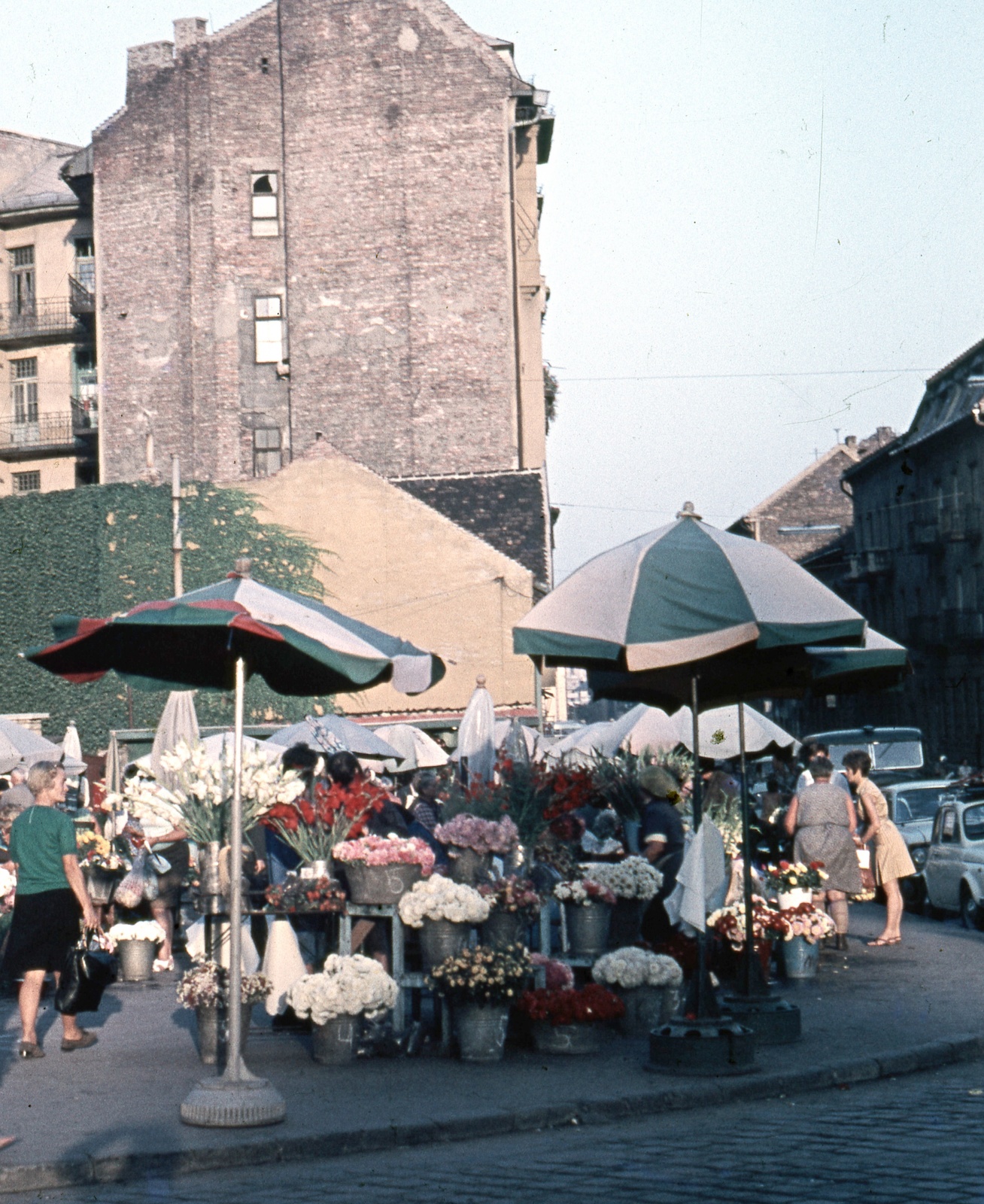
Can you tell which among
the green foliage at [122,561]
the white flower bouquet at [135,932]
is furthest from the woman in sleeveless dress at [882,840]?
the green foliage at [122,561]

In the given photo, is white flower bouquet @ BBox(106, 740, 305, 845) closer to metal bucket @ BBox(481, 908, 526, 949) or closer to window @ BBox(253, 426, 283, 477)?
metal bucket @ BBox(481, 908, 526, 949)

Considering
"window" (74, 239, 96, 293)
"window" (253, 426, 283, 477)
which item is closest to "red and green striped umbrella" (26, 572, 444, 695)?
"window" (253, 426, 283, 477)

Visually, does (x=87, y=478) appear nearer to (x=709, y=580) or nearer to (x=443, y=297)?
(x=443, y=297)

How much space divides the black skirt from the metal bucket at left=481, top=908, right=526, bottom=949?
8.93 feet

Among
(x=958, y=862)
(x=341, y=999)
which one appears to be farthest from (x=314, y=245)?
(x=341, y=999)

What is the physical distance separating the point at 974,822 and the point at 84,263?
41.6 meters

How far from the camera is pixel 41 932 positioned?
36.3ft

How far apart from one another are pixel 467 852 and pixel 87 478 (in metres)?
46.8

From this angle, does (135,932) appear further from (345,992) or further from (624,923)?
(345,992)

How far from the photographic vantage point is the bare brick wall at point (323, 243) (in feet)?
151

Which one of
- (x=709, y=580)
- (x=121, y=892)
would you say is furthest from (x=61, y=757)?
(x=709, y=580)

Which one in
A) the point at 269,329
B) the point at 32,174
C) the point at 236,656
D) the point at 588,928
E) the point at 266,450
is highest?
the point at 32,174

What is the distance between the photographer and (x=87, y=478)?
55719 millimetres

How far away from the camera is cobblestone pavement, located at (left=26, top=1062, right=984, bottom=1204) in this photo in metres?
6.92
